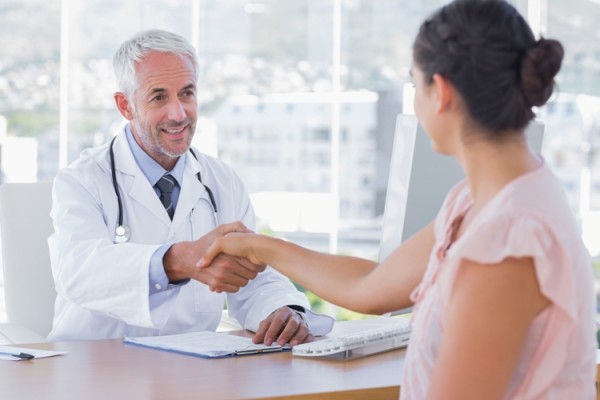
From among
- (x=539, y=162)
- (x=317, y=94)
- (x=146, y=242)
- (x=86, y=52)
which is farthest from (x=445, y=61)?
(x=317, y=94)

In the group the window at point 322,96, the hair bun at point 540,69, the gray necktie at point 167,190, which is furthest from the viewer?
the window at point 322,96

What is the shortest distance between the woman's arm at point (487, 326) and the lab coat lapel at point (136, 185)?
1477 mm

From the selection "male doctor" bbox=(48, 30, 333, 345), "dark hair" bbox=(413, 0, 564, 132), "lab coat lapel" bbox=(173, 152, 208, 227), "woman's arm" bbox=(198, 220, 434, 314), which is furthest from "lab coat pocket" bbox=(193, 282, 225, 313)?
"dark hair" bbox=(413, 0, 564, 132)

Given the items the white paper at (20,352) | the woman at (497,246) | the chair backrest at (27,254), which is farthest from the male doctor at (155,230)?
the woman at (497,246)

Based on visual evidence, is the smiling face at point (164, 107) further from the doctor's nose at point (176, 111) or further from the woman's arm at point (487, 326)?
the woman's arm at point (487, 326)

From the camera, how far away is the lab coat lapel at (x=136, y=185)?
266 centimetres

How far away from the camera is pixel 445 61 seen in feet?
4.53

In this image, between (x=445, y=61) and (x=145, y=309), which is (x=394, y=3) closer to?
(x=145, y=309)

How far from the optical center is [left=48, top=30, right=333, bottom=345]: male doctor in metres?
2.31

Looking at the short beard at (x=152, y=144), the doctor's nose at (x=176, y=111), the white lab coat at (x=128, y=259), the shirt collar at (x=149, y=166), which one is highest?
the doctor's nose at (x=176, y=111)

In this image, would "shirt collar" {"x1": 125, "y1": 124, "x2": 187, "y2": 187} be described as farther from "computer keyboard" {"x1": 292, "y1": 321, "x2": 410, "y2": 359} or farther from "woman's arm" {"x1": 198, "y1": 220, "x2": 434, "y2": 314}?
"computer keyboard" {"x1": 292, "y1": 321, "x2": 410, "y2": 359}

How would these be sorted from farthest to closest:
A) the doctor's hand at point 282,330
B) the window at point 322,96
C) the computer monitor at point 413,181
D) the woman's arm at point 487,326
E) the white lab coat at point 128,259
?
the window at point 322,96
the white lab coat at point 128,259
the doctor's hand at point 282,330
the computer monitor at point 413,181
the woman's arm at point 487,326

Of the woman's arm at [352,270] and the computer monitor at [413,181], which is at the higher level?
the computer monitor at [413,181]

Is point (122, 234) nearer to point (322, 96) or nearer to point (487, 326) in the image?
point (487, 326)
